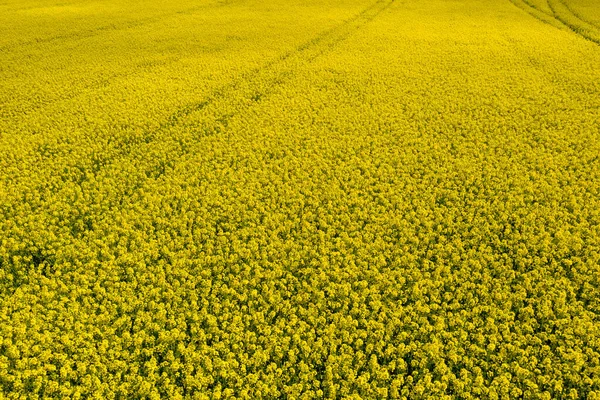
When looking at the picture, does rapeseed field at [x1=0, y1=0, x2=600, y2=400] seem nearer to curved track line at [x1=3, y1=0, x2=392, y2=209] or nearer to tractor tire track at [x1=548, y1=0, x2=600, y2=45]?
curved track line at [x1=3, y1=0, x2=392, y2=209]

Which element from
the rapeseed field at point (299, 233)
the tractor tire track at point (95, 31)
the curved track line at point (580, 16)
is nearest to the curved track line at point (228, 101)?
the rapeseed field at point (299, 233)

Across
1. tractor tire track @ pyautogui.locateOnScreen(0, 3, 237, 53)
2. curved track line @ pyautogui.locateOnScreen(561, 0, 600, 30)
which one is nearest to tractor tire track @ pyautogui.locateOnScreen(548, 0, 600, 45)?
curved track line @ pyautogui.locateOnScreen(561, 0, 600, 30)

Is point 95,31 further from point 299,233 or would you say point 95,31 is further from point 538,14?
point 538,14

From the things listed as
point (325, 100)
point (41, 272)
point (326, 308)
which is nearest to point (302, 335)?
point (326, 308)

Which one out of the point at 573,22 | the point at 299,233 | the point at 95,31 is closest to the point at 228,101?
the point at 299,233

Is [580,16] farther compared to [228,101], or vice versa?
[580,16]

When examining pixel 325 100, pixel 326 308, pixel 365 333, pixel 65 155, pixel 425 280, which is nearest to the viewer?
pixel 365 333

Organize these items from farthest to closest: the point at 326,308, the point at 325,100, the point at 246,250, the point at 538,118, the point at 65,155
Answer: the point at 325,100 < the point at 538,118 < the point at 65,155 < the point at 246,250 < the point at 326,308

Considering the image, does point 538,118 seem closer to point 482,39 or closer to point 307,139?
point 307,139
